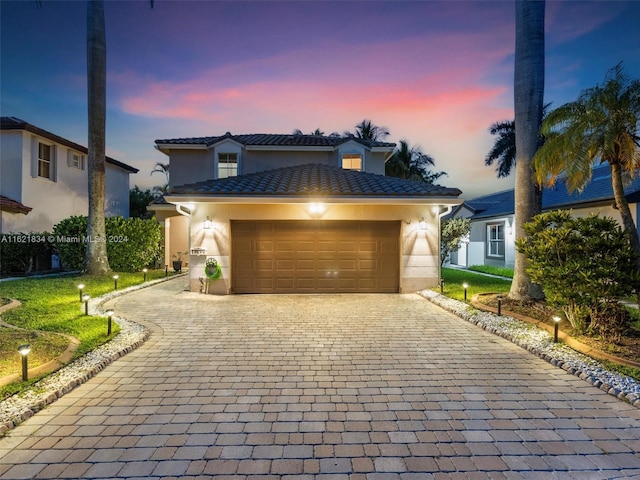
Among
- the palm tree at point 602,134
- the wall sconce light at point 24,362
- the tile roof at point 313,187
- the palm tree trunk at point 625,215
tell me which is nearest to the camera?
the wall sconce light at point 24,362

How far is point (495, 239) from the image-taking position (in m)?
19.1

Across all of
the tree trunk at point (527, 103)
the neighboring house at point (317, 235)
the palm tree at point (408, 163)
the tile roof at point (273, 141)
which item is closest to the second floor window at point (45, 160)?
the tile roof at point (273, 141)

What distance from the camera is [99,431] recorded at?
9.87ft

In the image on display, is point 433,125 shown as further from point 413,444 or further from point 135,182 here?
point 135,182

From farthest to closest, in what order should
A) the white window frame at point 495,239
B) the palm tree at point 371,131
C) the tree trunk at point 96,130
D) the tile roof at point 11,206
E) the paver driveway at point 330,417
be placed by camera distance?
the palm tree at point 371,131 < the white window frame at point 495,239 < the tile roof at point 11,206 < the tree trunk at point 96,130 < the paver driveway at point 330,417

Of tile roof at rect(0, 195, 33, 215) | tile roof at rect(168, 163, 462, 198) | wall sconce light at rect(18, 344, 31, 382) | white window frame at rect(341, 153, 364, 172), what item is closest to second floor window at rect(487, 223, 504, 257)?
white window frame at rect(341, 153, 364, 172)

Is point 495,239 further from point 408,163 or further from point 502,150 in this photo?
point 408,163

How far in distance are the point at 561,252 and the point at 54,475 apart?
7.30 m

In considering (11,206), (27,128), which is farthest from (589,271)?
(27,128)

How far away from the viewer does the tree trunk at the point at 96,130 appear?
39.7ft

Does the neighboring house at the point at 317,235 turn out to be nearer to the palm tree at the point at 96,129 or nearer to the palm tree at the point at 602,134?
the palm tree at the point at 602,134

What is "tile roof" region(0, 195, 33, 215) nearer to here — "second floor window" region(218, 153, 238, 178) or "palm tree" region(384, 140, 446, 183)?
"second floor window" region(218, 153, 238, 178)

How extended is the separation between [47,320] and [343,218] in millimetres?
7877

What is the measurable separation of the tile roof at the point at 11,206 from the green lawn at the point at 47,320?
4.10 meters
